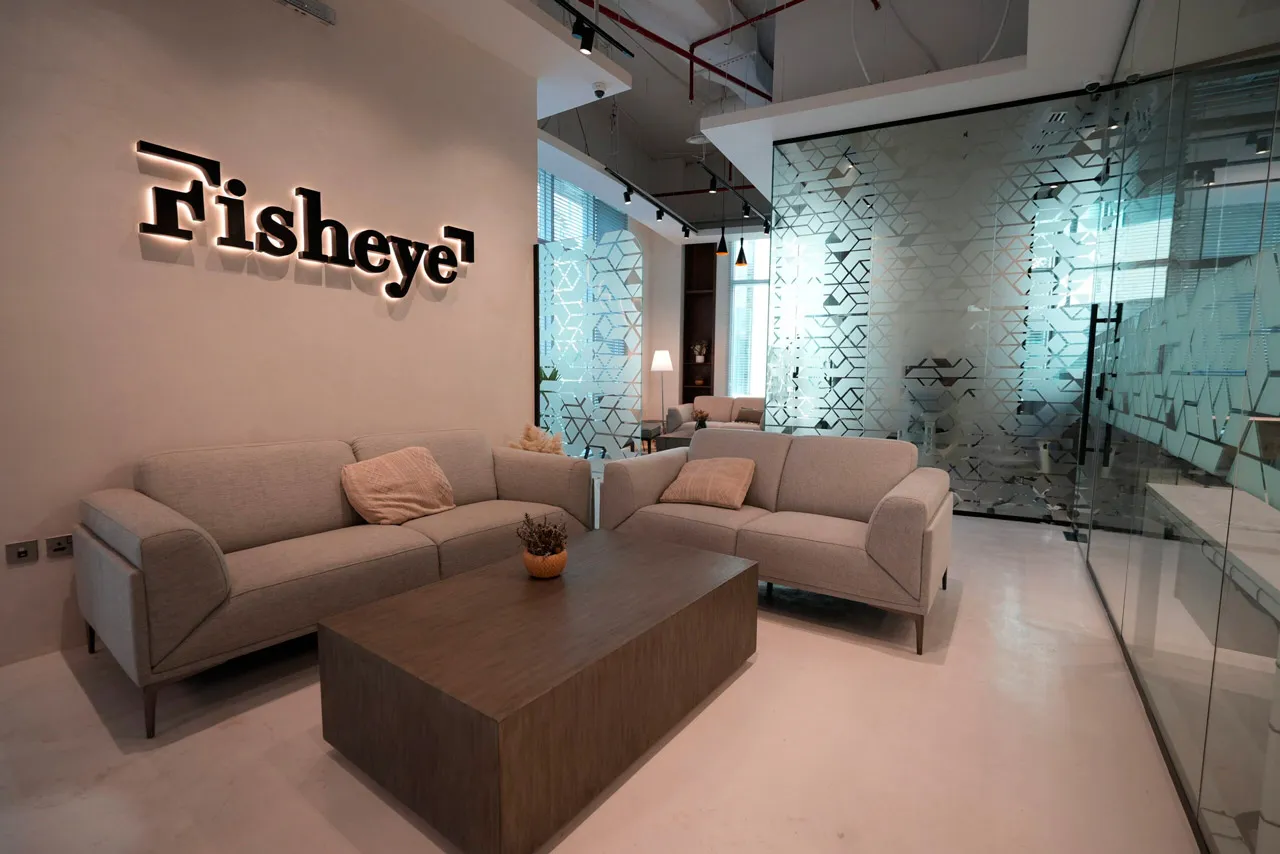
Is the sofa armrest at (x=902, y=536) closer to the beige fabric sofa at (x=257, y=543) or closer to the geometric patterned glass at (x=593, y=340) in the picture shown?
the beige fabric sofa at (x=257, y=543)

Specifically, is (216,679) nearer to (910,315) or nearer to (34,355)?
(34,355)

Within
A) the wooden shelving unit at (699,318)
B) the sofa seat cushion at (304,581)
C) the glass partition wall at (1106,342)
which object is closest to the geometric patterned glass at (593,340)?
the glass partition wall at (1106,342)

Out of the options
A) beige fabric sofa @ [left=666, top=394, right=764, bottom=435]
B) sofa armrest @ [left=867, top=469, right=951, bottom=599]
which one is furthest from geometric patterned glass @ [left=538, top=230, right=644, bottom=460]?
sofa armrest @ [left=867, top=469, right=951, bottom=599]

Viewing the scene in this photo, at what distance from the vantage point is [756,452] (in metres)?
3.56

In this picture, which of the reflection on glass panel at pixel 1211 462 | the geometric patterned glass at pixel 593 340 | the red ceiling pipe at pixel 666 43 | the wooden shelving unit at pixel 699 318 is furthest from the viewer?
the wooden shelving unit at pixel 699 318

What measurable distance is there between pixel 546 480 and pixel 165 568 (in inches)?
74.1

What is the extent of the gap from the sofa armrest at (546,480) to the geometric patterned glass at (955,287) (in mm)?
2689

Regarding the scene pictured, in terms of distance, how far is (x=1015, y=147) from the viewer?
15.4 ft

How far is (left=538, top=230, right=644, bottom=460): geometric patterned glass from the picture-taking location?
21.3 ft

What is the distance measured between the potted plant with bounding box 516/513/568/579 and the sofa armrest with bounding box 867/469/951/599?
4.32ft

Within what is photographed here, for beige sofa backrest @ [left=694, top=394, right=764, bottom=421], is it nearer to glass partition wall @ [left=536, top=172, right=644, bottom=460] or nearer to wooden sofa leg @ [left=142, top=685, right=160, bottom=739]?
glass partition wall @ [left=536, top=172, right=644, bottom=460]

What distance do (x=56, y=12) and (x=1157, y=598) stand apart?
15.4 feet

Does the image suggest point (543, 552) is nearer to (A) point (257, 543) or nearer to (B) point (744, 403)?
(A) point (257, 543)

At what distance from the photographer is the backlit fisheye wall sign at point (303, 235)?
2711mm
